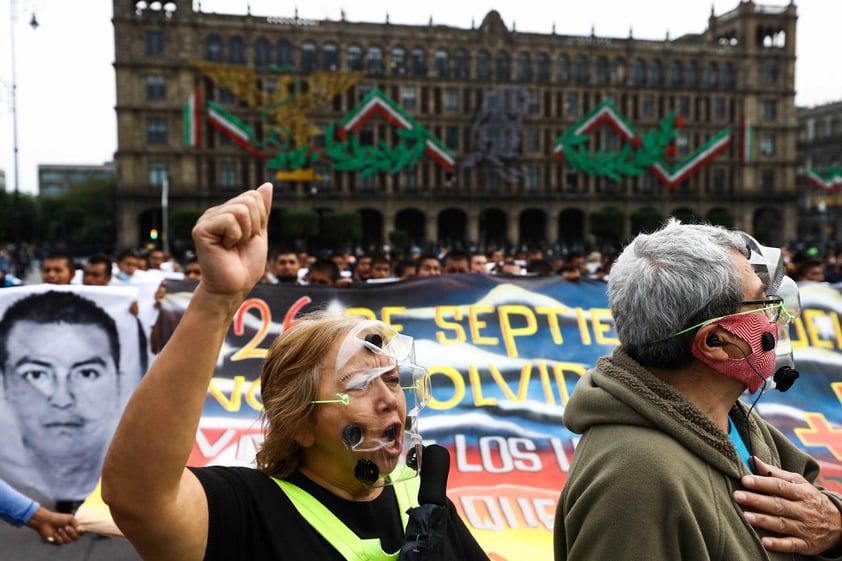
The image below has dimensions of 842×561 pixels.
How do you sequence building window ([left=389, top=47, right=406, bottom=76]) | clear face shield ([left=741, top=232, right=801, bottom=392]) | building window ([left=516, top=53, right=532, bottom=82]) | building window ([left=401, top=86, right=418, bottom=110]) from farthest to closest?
building window ([left=516, top=53, right=532, bottom=82]), building window ([left=401, top=86, right=418, bottom=110]), building window ([left=389, top=47, right=406, bottom=76]), clear face shield ([left=741, top=232, right=801, bottom=392])

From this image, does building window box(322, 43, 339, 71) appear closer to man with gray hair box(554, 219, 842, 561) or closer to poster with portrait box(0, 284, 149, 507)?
poster with portrait box(0, 284, 149, 507)

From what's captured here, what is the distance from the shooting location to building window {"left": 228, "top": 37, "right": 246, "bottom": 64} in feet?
157

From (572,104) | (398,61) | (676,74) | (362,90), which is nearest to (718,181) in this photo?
(676,74)

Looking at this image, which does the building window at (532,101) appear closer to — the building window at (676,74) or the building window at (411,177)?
the building window at (411,177)

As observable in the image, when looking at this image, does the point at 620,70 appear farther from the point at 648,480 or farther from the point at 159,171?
the point at 648,480

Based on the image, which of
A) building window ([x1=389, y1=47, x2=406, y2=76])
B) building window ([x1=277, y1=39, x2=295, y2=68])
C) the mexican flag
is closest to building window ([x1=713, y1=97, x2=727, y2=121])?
building window ([x1=389, y1=47, x2=406, y2=76])

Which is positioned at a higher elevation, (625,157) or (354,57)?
(354,57)

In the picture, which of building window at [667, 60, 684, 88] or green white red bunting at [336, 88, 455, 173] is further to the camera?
building window at [667, 60, 684, 88]

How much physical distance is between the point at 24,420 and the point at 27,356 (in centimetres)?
44

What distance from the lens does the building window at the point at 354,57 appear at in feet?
164

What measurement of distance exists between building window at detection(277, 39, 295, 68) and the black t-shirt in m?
49.2

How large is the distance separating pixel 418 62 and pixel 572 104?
35.9 feet

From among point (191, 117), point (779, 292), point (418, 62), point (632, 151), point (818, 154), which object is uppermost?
point (418, 62)

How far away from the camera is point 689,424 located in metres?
1.86
